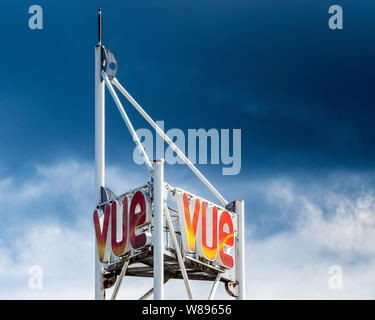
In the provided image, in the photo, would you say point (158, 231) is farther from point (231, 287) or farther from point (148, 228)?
point (231, 287)

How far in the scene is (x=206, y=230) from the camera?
53.9 meters

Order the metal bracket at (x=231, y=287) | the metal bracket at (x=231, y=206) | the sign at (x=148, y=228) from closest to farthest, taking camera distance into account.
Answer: the sign at (x=148, y=228), the metal bracket at (x=231, y=287), the metal bracket at (x=231, y=206)

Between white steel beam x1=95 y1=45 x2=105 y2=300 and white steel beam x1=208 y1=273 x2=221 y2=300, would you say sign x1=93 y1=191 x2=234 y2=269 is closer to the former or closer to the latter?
white steel beam x1=208 y1=273 x2=221 y2=300

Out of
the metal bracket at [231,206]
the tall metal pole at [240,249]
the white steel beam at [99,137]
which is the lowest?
the tall metal pole at [240,249]

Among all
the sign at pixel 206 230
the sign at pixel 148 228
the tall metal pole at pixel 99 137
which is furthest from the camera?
the tall metal pole at pixel 99 137

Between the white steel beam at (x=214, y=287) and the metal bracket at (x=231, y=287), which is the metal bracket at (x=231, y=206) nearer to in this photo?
the metal bracket at (x=231, y=287)

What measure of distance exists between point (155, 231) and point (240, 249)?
38.5ft

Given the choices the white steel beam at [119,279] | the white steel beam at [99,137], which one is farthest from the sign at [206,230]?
the white steel beam at [99,137]

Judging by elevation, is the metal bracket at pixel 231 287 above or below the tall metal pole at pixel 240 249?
below

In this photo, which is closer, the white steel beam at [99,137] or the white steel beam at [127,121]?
the white steel beam at [127,121]

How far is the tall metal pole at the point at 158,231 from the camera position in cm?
4806

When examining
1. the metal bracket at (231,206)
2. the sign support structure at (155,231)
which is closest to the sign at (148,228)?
the sign support structure at (155,231)
